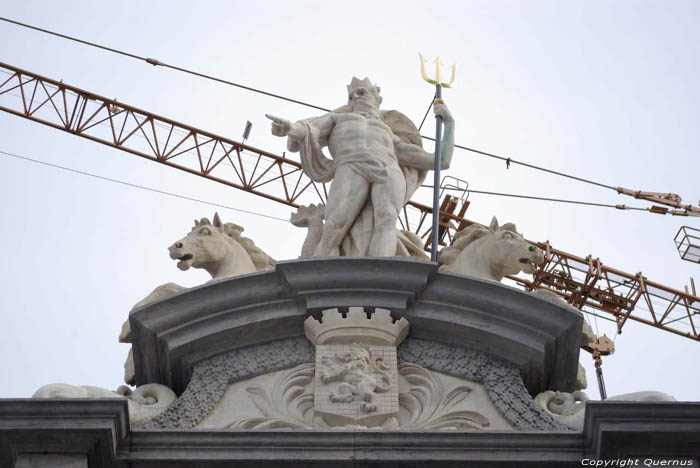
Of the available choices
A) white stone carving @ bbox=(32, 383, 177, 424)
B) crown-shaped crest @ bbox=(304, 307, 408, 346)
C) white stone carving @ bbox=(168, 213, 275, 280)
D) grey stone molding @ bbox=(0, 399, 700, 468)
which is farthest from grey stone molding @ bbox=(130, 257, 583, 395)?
grey stone molding @ bbox=(0, 399, 700, 468)

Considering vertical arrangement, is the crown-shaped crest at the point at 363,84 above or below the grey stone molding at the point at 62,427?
above

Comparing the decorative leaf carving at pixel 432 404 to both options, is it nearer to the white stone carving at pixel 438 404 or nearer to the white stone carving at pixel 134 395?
the white stone carving at pixel 438 404

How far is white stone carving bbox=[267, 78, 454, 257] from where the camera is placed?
12.7 m

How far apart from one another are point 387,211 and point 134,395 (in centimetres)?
311

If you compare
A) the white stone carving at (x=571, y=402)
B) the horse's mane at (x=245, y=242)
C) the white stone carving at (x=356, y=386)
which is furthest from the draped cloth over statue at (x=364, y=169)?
the white stone carving at (x=571, y=402)

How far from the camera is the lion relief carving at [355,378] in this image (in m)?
10.7

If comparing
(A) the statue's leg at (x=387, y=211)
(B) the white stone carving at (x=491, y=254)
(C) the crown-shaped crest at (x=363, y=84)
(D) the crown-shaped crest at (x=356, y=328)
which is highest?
(C) the crown-shaped crest at (x=363, y=84)

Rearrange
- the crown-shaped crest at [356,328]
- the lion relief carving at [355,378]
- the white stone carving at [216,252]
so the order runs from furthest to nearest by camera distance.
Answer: the white stone carving at [216,252]
the crown-shaped crest at [356,328]
the lion relief carving at [355,378]

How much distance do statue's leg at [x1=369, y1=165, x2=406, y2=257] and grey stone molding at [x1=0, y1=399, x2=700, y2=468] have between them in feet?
8.65

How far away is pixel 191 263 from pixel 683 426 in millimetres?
4813

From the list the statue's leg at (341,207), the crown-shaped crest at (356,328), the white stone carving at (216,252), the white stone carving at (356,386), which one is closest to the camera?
the white stone carving at (356,386)

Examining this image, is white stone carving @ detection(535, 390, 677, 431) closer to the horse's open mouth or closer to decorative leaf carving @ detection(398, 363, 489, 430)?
decorative leaf carving @ detection(398, 363, 489, 430)

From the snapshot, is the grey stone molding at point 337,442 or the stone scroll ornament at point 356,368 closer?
the grey stone molding at point 337,442

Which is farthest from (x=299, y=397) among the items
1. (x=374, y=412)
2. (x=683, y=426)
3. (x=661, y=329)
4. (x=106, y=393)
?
(x=661, y=329)
